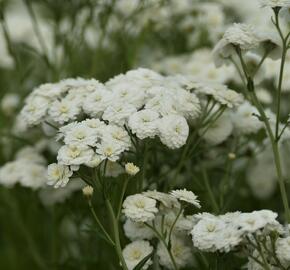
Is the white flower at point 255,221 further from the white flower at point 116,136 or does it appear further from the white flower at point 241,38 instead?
the white flower at point 241,38

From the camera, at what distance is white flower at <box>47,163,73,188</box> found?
2.03 metres

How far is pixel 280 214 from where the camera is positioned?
9.98 ft

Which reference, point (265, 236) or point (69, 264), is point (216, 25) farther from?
point (265, 236)

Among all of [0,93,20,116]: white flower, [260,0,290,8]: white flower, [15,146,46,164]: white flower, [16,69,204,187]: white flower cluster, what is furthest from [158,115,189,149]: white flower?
[0,93,20,116]: white flower

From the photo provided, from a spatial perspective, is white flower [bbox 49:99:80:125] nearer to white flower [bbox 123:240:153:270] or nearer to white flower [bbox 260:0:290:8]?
white flower [bbox 123:240:153:270]

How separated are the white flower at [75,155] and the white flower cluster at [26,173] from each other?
62cm

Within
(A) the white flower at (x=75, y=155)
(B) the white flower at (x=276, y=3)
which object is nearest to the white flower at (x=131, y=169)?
(A) the white flower at (x=75, y=155)

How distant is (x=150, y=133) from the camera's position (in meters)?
2.02

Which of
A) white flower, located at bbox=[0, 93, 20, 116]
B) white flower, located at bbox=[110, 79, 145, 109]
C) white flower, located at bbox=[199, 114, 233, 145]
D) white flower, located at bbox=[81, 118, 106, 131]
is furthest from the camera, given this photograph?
white flower, located at bbox=[0, 93, 20, 116]

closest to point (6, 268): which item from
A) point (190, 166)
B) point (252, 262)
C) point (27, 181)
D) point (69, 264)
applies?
point (69, 264)

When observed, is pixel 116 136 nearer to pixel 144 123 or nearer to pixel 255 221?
pixel 144 123

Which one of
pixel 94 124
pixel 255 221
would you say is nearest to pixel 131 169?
pixel 94 124

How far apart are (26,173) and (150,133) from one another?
0.79 meters

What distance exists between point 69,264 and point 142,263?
2.89 feet
